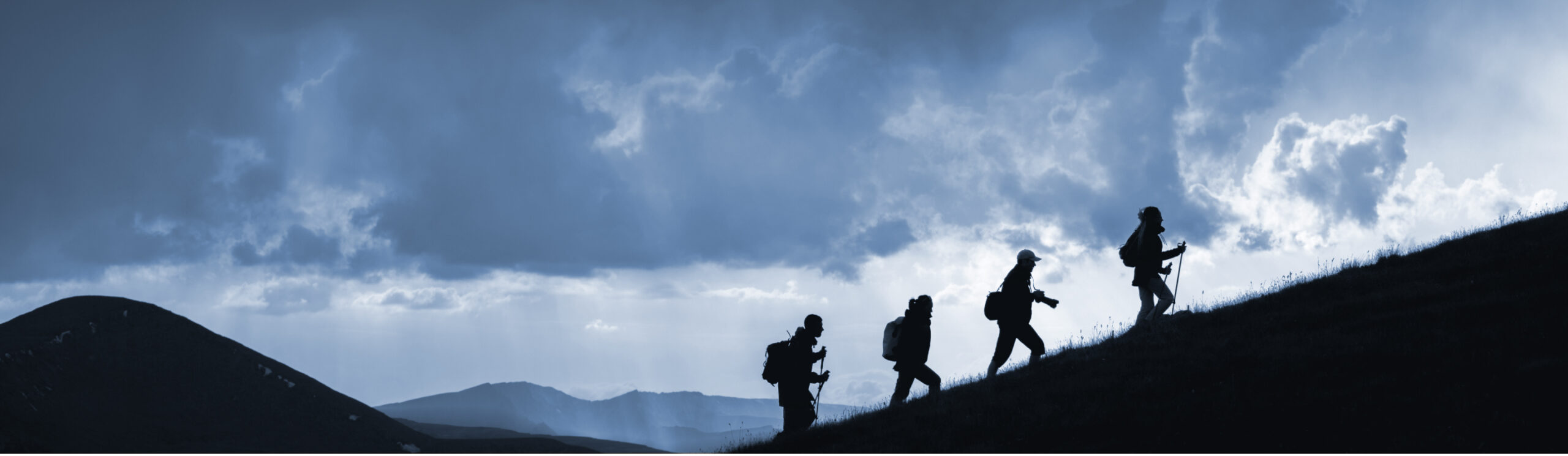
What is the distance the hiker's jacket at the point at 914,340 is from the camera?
12.1m

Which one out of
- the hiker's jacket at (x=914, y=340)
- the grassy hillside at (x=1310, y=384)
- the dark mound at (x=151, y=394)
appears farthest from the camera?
the dark mound at (x=151, y=394)

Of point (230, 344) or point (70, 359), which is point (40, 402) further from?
point (230, 344)

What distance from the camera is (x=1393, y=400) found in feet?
27.9

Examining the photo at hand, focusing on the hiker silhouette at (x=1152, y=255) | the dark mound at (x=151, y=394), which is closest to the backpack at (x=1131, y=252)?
the hiker silhouette at (x=1152, y=255)

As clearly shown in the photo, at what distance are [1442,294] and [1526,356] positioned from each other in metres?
4.64

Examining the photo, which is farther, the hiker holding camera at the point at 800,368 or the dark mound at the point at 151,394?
the dark mound at the point at 151,394

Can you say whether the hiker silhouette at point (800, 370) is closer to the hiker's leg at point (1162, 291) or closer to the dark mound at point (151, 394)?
the hiker's leg at point (1162, 291)

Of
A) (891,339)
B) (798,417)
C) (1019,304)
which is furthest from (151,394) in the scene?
(1019,304)

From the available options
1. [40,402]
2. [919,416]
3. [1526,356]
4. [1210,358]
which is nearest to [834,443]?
[919,416]

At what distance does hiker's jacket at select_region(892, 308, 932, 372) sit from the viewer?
1215 centimetres

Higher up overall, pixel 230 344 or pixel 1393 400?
pixel 230 344

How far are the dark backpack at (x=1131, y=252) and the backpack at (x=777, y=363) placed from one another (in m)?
5.25

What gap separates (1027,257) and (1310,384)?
12.4ft

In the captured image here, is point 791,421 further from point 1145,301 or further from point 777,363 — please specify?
point 1145,301
